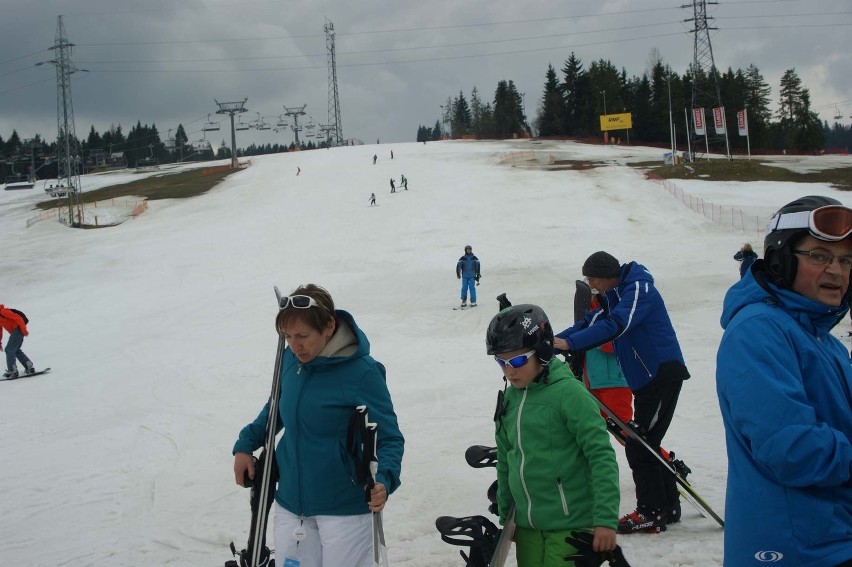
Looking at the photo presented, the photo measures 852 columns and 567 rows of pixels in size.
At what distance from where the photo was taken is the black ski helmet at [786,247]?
227cm

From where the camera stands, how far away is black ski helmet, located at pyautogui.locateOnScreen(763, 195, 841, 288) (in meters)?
2.27

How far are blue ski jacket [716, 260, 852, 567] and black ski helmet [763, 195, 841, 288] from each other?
48 mm

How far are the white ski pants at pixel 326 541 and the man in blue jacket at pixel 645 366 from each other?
216cm

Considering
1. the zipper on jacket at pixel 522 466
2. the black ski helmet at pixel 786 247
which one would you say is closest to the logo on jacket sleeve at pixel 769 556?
the black ski helmet at pixel 786 247

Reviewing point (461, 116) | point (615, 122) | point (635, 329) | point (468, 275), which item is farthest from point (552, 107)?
point (635, 329)

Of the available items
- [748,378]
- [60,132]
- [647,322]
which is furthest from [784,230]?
[60,132]

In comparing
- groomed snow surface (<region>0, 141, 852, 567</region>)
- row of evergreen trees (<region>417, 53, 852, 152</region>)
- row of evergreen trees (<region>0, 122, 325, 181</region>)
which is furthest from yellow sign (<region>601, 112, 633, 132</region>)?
row of evergreen trees (<region>0, 122, 325, 181</region>)

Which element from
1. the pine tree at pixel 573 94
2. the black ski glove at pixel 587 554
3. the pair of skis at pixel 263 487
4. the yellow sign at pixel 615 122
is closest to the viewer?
the black ski glove at pixel 587 554

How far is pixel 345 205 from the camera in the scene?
40.1 meters

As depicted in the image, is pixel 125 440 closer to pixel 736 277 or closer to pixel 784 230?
pixel 784 230

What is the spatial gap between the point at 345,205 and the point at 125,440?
105ft

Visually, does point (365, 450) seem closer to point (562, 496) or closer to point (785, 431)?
point (562, 496)

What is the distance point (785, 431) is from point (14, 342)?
15.4m

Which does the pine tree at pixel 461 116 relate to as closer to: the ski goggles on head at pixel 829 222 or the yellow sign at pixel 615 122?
the yellow sign at pixel 615 122
